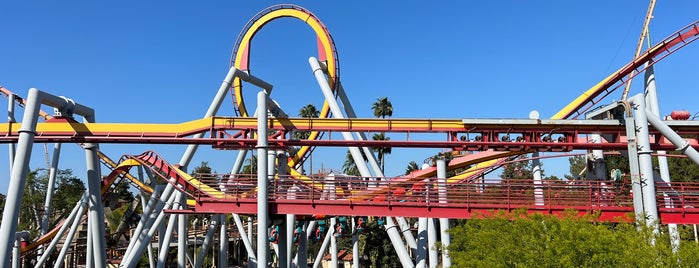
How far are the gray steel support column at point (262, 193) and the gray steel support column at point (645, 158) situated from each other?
9.06 m

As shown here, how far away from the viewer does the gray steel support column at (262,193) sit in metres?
12.6

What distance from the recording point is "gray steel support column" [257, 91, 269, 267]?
41.2 feet

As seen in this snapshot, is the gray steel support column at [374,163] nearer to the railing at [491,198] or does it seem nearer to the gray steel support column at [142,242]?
the railing at [491,198]

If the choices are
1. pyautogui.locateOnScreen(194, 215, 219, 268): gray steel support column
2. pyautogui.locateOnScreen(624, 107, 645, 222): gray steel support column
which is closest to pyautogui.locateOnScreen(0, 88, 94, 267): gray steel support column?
pyautogui.locateOnScreen(194, 215, 219, 268): gray steel support column

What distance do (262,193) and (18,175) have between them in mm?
6112

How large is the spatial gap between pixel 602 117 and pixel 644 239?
6497 mm

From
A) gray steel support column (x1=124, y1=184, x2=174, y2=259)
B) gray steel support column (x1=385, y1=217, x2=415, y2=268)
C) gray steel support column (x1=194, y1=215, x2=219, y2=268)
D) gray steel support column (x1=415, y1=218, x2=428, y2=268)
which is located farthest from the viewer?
gray steel support column (x1=194, y1=215, x2=219, y2=268)

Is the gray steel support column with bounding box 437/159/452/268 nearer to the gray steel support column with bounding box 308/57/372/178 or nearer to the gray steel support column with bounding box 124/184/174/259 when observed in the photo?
the gray steel support column with bounding box 308/57/372/178

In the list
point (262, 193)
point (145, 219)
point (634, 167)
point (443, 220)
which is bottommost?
point (443, 220)

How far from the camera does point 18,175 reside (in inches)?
488

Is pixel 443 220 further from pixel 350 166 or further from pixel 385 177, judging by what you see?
pixel 350 166

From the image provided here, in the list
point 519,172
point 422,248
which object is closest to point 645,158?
point 422,248

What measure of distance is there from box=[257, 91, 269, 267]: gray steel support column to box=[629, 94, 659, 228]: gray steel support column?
9064 millimetres

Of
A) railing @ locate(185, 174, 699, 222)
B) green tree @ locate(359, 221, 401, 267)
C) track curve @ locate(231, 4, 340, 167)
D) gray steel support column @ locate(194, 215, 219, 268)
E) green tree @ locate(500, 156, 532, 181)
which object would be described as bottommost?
green tree @ locate(359, 221, 401, 267)
